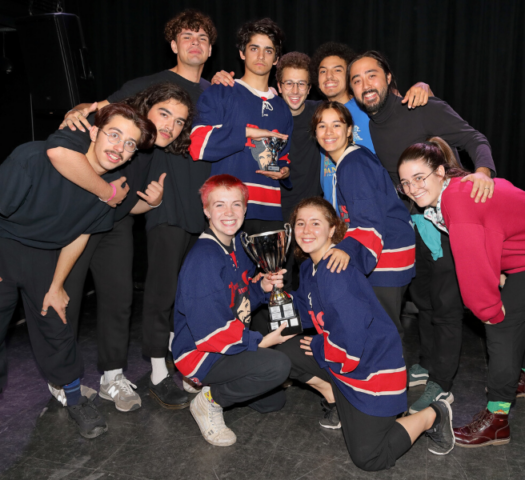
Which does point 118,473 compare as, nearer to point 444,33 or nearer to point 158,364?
point 158,364

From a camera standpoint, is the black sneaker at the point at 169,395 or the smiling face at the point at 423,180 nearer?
the smiling face at the point at 423,180

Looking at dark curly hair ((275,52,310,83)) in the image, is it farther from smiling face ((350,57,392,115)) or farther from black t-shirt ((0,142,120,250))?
black t-shirt ((0,142,120,250))

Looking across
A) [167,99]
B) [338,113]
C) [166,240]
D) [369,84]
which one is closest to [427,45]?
[369,84]

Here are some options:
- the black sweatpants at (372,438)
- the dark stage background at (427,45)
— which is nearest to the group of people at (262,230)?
the black sweatpants at (372,438)

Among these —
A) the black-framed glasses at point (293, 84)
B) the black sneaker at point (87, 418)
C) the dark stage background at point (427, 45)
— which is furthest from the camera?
the dark stage background at point (427, 45)

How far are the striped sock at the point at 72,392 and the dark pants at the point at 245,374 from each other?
2.34 feet

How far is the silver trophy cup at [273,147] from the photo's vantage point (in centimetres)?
267

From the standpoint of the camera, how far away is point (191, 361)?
2287 mm

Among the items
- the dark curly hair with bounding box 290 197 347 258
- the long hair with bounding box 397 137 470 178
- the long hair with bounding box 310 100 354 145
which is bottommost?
the dark curly hair with bounding box 290 197 347 258

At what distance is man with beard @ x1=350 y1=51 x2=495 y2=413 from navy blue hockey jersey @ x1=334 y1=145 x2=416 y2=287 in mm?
186

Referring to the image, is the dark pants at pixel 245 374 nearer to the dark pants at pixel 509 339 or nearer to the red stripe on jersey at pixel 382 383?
the red stripe on jersey at pixel 382 383

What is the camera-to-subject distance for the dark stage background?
12.0ft

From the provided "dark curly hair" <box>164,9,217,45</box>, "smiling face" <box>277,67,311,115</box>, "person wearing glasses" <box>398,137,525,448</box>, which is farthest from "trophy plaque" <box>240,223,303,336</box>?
"dark curly hair" <box>164,9,217,45</box>

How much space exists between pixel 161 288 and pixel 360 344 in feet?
3.95
